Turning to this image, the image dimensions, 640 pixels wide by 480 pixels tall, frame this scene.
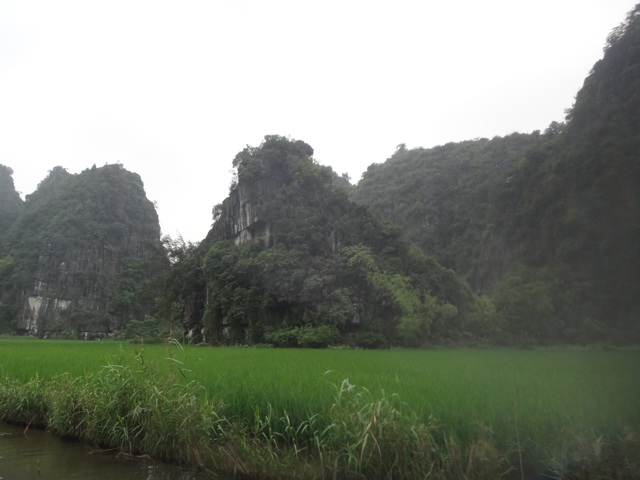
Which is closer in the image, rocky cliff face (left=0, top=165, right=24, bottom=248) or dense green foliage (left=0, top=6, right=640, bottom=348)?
dense green foliage (left=0, top=6, right=640, bottom=348)

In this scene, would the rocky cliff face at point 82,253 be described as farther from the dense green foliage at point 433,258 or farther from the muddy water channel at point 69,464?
the muddy water channel at point 69,464

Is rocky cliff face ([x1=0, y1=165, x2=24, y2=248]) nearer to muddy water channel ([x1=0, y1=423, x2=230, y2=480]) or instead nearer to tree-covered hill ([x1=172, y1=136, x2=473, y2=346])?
tree-covered hill ([x1=172, y1=136, x2=473, y2=346])

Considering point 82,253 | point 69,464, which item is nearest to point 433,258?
point 69,464

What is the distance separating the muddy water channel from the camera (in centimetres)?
395

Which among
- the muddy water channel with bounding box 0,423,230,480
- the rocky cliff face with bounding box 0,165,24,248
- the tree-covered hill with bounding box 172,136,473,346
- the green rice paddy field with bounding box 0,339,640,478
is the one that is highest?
the rocky cliff face with bounding box 0,165,24,248

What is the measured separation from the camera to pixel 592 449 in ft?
10.3

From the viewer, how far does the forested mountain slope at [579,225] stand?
754 inches

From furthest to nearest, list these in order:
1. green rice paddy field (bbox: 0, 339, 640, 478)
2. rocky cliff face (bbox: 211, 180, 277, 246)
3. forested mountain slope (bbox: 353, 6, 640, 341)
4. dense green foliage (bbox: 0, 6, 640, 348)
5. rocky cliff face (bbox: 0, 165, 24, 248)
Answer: rocky cliff face (bbox: 0, 165, 24, 248), rocky cliff face (bbox: 211, 180, 277, 246), dense green foliage (bbox: 0, 6, 640, 348), forested mountain slope (bbox: 353, 6, 640, 341), green rice paddy field (bbox: 0, 339, 640, 478)

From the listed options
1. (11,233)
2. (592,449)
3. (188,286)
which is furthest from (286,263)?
(11,233)

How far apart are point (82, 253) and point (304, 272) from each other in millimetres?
33458

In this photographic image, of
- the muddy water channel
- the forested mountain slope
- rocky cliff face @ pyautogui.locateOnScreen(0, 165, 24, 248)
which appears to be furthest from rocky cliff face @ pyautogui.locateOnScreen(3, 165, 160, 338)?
the muddy water channel

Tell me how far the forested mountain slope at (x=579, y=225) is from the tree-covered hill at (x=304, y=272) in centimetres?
440

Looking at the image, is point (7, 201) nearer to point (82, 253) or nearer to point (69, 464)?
point (82, 253)

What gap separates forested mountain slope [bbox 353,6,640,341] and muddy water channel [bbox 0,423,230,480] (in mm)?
18203
